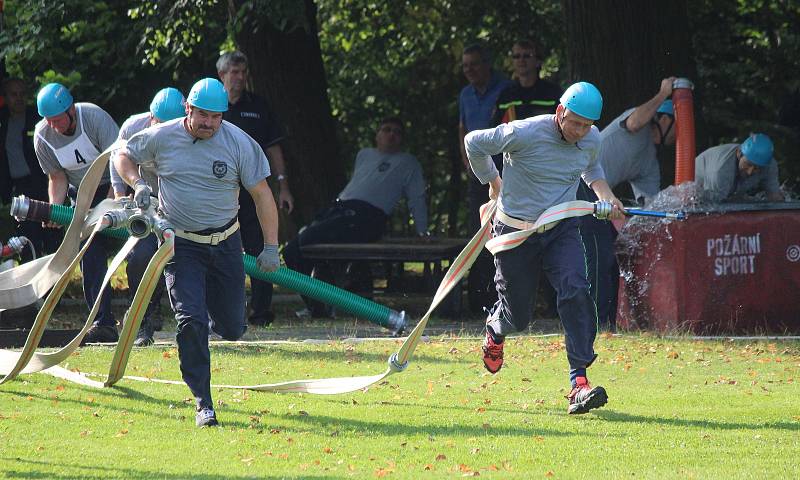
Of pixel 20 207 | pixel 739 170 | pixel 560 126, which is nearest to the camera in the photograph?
pixel 560 126

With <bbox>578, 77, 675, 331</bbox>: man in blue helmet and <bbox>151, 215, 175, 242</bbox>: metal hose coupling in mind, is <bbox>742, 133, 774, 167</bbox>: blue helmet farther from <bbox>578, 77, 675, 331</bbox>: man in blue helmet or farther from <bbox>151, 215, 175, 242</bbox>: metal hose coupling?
<bbox>151, 215, 175, 242</bbox>: metal hose coupling

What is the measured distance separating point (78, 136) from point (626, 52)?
18.0 feet

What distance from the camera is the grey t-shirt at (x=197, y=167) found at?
797 cm

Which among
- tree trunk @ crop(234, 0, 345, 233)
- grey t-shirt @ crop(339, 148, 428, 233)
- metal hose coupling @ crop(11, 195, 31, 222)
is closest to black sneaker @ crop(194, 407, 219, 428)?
metal hose coupling @ crop(11, 195, 31, 222)

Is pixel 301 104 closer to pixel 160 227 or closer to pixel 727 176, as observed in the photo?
pixel 727 176

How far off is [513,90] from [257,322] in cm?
321

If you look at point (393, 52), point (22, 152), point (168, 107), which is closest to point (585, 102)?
point (168, 107)

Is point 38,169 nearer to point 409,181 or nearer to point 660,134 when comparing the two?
point 409,181

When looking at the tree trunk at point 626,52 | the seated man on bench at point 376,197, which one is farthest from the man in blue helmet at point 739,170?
the seated man on bench at point 376,197

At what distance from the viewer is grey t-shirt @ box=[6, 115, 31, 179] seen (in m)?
13.9

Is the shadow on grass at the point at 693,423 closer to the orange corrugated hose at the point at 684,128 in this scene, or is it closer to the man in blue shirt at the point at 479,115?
the orange corrugated hose at the point at 684,128

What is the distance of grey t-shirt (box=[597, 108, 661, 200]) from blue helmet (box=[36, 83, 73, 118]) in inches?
178

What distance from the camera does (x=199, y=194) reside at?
8016 millimetres

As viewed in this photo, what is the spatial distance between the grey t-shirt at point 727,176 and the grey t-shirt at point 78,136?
5.09m
